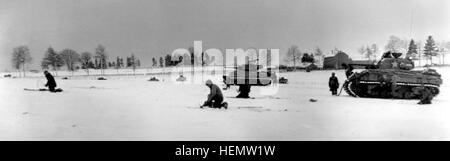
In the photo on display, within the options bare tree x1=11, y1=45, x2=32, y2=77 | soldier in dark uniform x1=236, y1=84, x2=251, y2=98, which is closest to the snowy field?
soldier in dark uniform x1=236, y1=84, x2=251, y2=98

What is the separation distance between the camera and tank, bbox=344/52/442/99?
60.1 feet

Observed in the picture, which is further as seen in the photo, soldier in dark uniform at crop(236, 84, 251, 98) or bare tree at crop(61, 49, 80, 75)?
bare tree at crop(61, 49, 80, 75)

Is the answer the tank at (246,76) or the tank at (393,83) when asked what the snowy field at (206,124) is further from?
the tank at (246,76)

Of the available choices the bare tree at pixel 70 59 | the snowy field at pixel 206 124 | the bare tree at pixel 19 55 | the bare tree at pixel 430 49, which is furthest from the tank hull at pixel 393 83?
the bare tree at pixel 70 59

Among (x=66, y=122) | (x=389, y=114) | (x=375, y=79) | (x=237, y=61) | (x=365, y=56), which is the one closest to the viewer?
(x=66, y=122)

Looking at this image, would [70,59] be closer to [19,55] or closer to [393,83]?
[19,55]

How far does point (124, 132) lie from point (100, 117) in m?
2.31

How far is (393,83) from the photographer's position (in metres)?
18.5

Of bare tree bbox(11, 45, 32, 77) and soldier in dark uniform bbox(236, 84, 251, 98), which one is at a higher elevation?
bare tree bbox(11, 45, 32, 77)

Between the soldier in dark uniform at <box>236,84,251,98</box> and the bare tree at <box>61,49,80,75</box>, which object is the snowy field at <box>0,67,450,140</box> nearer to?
the soldier in dark uniform at <box>236,84,251,98</box>
